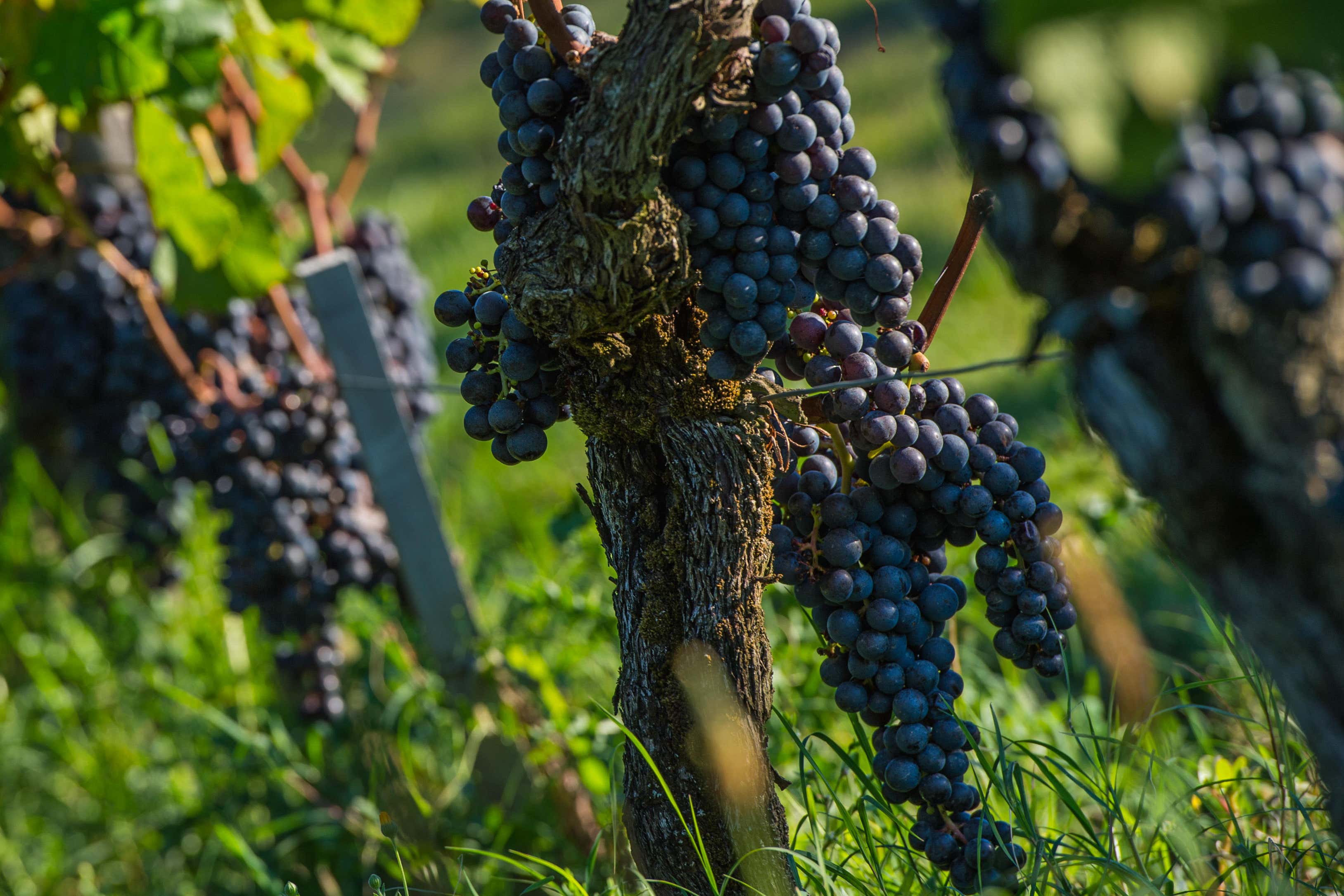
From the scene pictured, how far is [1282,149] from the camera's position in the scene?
75 centimetres

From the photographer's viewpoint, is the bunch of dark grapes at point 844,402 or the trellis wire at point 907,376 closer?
the trellis wire at point 907,376

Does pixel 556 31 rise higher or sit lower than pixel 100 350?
higher

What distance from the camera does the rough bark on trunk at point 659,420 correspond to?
1.02 meters

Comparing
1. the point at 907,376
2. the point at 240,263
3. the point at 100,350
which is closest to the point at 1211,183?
the point at 907,376

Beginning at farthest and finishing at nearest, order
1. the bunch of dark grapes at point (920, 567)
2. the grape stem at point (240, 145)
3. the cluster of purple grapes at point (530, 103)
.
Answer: the grape stem at point (240, 145), the bunch of dark grapes at point (920, 567), the cluster of purple grapes at point (530, 103)

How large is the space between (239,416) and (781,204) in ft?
5.40

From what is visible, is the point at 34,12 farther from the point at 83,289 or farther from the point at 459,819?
the point at 459,819

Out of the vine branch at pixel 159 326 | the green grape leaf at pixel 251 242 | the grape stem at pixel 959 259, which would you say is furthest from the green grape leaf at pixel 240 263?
the grape stem at pixel 959 259

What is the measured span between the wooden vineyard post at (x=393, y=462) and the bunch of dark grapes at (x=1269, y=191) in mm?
1693

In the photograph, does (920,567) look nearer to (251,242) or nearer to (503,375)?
(503,375)

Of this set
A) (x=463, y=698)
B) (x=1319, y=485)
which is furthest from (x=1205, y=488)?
(x=463, y=698)

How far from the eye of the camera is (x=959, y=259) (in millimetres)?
1251

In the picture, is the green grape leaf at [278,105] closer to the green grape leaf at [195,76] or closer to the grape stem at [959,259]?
the green grape leaf at [195,76]

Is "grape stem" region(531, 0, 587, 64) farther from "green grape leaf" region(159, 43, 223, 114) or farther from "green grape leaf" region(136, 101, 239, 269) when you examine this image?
"green grape leaf" region(136, 101, 239, 269)
